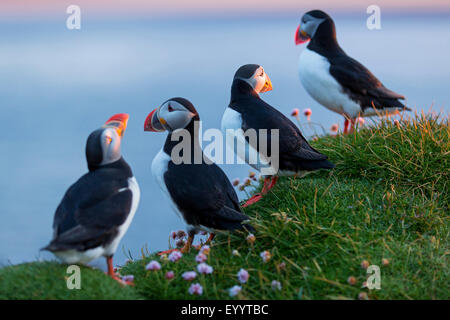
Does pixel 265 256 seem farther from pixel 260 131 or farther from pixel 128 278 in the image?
pixel 260 131

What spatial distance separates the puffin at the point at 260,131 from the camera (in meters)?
5.36

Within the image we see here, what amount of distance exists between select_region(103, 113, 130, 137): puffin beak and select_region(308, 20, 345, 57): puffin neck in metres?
3.41

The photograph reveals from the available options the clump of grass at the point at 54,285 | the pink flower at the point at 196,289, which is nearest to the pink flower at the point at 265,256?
the pink flower at the point at 196,289

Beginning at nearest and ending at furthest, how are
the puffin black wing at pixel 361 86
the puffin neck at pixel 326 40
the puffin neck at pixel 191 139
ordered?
the puffin neck at pixel 191 139, the puffin black wing at pixel 361 86, the puffin neck at pixel 326 40

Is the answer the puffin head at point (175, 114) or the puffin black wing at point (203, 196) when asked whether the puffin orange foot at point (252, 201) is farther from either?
the puffin head at point (175, 114)

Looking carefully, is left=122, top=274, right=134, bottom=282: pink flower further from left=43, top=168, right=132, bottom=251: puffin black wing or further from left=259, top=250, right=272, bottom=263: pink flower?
left=259, top=250, right=272, bottom=263: pink flower

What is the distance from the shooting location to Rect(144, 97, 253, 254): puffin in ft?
14.9

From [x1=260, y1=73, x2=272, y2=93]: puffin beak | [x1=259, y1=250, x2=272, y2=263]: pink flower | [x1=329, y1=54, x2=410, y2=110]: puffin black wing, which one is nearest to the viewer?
[x1=259, y1=250, x2=272, y2=263]: pink flower


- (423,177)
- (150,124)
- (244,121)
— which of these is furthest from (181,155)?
(423,177)

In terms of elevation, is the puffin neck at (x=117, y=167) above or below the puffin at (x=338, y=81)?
below

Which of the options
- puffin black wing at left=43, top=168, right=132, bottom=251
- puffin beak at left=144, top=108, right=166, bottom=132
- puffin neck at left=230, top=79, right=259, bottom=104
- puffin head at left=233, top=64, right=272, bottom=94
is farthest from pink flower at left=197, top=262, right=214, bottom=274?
puffin head at left=233, top=64, right=272, bottom=94

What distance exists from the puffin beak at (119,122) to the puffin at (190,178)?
0.46 meters

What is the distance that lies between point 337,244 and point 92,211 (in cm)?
199
